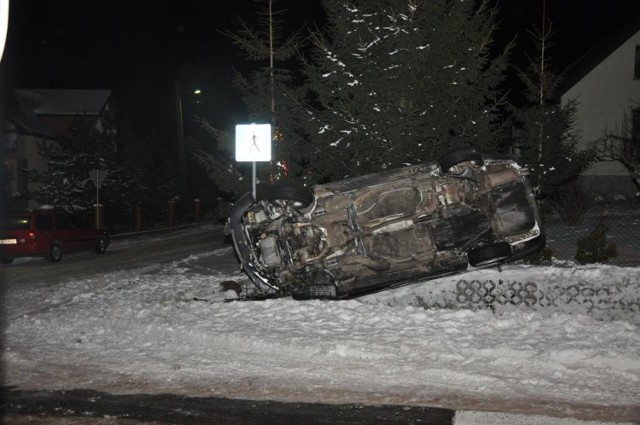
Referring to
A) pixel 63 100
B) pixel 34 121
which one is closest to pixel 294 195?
pixel 34 121

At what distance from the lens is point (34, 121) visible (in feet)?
149

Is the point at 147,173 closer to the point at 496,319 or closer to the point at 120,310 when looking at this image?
the point at 120,310

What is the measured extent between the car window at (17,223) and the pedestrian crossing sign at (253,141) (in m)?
11.4

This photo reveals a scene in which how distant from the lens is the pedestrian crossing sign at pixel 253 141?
12562 millimetres

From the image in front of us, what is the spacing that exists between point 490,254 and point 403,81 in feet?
16.4

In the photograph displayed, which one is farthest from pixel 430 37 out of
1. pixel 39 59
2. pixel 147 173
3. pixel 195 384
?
pixel 39 59

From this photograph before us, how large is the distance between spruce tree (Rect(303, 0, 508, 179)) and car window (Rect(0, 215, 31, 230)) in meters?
11.1

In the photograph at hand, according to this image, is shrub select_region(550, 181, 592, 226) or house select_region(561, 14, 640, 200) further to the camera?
house select_region(561, 14, 640, 200)

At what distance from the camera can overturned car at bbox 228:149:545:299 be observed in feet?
31.9

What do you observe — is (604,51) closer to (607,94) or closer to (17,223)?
(607,94)

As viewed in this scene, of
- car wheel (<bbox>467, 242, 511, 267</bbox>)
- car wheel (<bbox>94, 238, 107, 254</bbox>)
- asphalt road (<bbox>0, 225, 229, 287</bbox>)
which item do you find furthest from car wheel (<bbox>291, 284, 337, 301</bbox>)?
car wheel (<bbox>94, 238, 107, 254</bbox>)

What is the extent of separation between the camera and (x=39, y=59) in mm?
61250

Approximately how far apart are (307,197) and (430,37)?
5309 millimetres

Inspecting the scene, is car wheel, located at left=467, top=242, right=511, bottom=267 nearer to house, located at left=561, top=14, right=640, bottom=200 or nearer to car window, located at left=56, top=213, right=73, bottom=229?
car window, located at left=56, top=213, right=73, bottom=229
